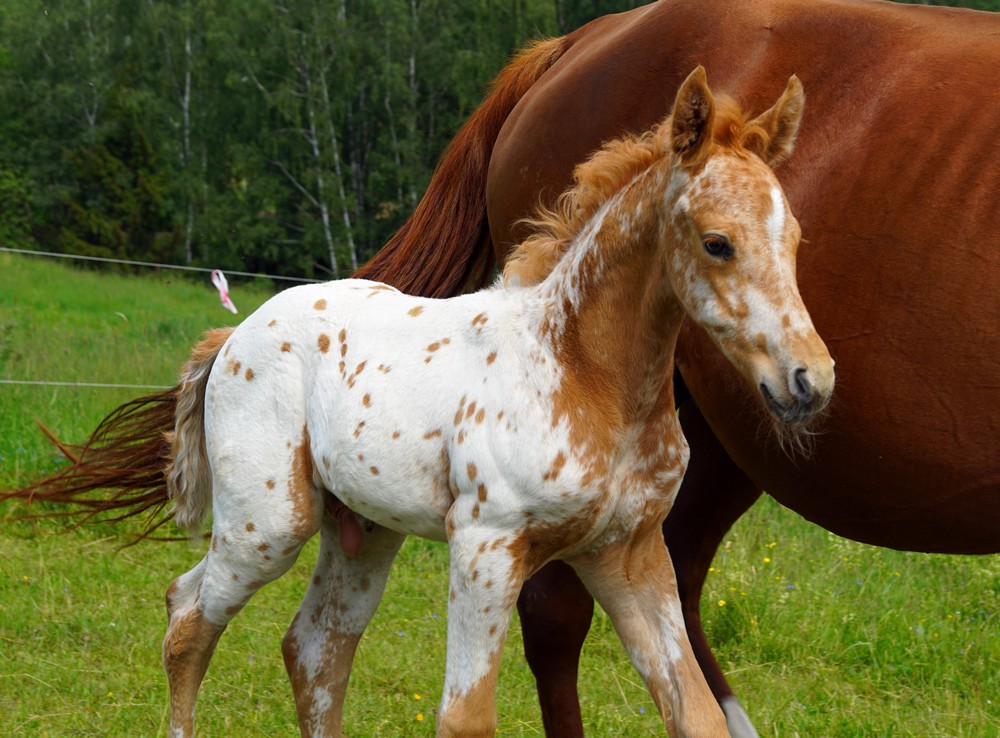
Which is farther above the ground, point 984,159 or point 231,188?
point 984,159

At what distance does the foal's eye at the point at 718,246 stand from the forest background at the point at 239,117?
23.6 metres

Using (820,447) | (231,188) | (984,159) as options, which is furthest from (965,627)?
(231,188)

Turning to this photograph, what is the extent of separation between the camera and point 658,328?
238 cm

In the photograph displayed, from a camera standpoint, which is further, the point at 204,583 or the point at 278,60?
the point at 278,60

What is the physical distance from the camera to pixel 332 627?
9.92ft

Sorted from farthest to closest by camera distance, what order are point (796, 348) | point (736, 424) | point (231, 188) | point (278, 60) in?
point (231, 188), point (278, 60), point (736, 424), point (796, 348)

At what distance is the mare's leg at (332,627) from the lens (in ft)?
9.87

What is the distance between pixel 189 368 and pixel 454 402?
1.02 metres

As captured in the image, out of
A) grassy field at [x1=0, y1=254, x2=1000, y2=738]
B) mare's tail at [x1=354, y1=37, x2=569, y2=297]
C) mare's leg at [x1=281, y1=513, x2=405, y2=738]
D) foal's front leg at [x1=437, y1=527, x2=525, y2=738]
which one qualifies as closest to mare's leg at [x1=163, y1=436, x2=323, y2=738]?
mare's leg at [x1=281, y1=513, x2=405, y2=738]

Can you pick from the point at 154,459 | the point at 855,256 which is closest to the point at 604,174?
the point at 855,256

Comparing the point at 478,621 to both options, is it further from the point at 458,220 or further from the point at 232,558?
the point at 458,220

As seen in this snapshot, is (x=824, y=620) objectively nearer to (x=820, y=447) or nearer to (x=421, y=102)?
(x=820, y=447)

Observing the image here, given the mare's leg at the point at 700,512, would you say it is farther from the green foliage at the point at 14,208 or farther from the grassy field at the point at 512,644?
the green foliage at the point at 14,208

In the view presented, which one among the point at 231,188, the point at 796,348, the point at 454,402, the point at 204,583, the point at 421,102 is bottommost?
the point at 231,188
